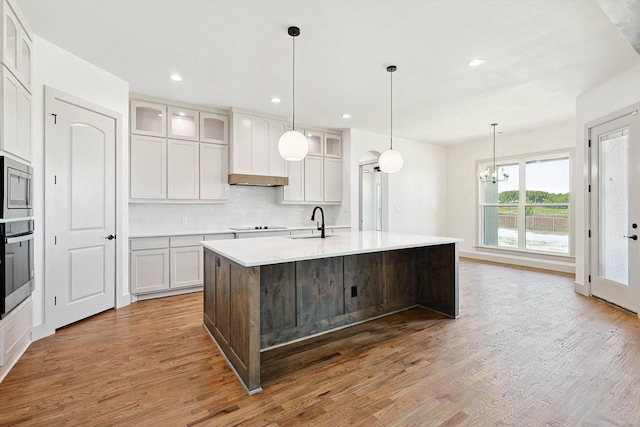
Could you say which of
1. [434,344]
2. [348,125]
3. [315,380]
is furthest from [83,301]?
[348,125]

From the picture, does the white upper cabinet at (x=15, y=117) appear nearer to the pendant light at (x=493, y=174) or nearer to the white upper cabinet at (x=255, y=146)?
the white upper cabinet at (x=255, y=146)

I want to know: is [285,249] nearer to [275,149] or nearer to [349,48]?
[349,48]

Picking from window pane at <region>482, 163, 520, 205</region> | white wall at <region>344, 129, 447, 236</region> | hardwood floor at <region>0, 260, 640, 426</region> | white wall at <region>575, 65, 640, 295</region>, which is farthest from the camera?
window pane at <region>482, 163, 520, 205</region>

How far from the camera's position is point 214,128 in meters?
4.95

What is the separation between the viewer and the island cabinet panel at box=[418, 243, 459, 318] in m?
3.36

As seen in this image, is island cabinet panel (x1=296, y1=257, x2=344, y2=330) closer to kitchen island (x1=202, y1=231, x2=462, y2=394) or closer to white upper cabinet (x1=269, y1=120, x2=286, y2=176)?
kitchen island (x1=202, y1=231, x2=462, y2=394)

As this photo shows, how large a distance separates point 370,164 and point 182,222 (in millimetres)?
4477

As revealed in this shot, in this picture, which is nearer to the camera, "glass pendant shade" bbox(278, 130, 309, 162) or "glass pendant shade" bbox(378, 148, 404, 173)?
"glass pendant shade" bbox(278, 130, 309, 162)

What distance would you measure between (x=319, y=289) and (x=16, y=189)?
8.33 feet

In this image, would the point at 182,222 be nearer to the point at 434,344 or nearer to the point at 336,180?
the point at 336,180

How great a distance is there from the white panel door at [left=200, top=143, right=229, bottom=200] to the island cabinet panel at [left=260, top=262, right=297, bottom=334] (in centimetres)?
264

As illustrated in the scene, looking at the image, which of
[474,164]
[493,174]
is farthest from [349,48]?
[474,164]

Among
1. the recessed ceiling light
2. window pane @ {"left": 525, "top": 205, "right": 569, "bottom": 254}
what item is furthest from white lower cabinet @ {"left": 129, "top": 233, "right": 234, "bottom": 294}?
window pane @ {"left": 525, "top": 205, "right": 569, "bottom": 254}

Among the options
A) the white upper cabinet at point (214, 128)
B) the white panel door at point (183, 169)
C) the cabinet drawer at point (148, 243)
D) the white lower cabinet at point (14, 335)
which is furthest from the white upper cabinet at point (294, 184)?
the white lower cabinet at point (14, 335)
